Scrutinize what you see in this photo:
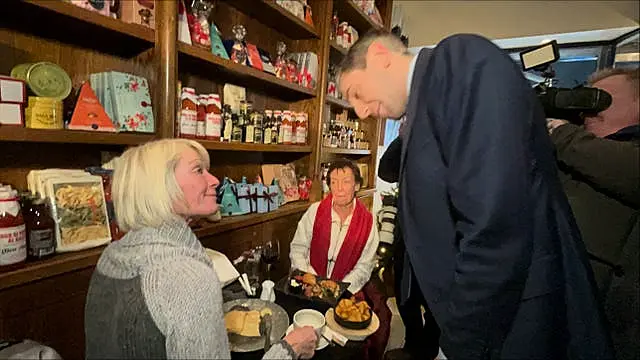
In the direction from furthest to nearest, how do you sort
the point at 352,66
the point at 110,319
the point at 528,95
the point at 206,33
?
the point at 206,33, the point at 352,66, the point at 110,319, the point at 528,95

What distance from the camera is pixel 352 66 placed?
869mm

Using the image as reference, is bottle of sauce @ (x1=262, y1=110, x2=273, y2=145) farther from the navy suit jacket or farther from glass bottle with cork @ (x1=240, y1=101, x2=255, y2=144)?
the navy suit jacket

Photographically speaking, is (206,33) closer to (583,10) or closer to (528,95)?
(528,95)

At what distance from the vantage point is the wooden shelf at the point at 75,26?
3.20 feet

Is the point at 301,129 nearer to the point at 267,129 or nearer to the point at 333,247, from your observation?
the point at 267,129

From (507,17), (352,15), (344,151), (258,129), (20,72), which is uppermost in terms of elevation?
(507,17)

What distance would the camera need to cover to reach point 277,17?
1.87m

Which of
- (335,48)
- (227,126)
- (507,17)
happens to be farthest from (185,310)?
(507,17)

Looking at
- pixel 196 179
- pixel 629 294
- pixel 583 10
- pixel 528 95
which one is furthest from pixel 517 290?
pixel 583 10

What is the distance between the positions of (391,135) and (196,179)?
9.44 feet

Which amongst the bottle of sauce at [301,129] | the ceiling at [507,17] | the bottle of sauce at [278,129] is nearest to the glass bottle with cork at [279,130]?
the bottle of sauce at [278,129]

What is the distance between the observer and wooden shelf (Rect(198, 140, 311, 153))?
1.48m

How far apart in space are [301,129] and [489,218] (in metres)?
1.57

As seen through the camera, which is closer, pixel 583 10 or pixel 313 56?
pixel 313 56
